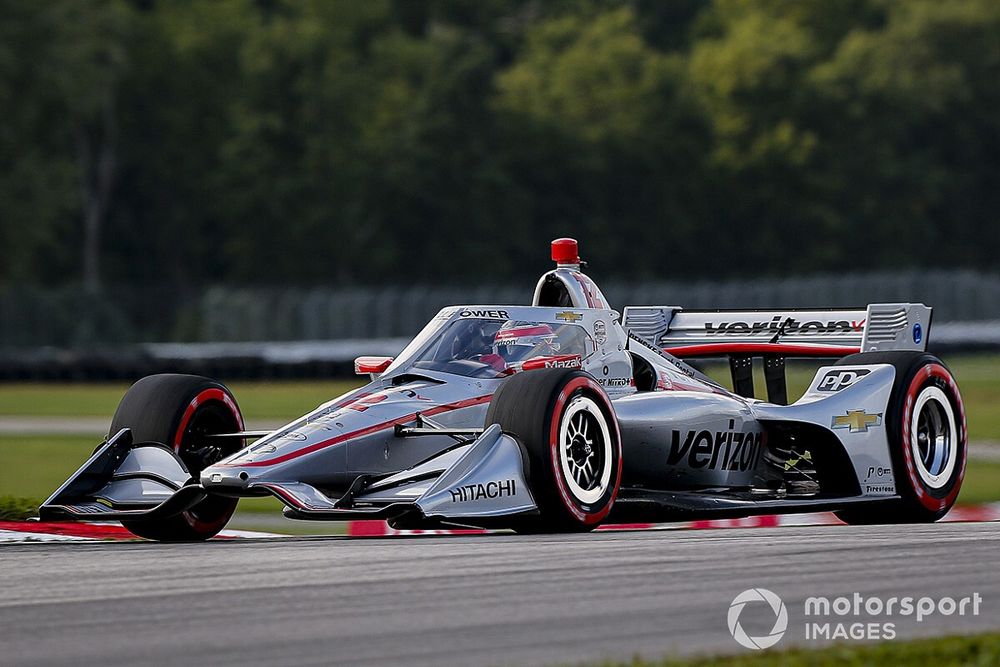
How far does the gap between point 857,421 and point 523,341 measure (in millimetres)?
2210

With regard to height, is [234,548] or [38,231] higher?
[38,231]

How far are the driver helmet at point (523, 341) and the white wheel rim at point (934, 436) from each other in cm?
244

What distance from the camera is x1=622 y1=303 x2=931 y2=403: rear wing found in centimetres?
1330

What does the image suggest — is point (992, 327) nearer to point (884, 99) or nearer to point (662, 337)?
point (884, 99)

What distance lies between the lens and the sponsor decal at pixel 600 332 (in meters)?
11.8

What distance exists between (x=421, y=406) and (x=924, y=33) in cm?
7448

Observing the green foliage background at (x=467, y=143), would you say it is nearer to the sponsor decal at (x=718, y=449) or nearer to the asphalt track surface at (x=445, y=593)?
the sponsor decal at (x=718, y=449)

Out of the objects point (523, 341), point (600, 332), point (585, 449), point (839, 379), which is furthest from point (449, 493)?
point (839, 379)

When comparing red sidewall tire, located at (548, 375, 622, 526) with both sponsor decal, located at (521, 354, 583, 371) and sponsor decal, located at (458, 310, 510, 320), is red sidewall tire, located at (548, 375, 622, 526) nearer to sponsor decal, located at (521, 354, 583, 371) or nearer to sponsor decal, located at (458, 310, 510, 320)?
sponsor decal, located at (521, 354, 583, 371)

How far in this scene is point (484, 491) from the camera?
985cm

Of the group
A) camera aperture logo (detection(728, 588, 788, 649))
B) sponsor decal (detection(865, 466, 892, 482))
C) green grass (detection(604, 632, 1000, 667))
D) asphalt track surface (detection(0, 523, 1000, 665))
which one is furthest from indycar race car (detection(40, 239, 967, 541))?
green grass (detection(604, 632, 1000, 667))

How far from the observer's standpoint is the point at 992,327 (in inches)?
2002

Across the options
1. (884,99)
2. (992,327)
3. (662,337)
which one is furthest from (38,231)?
(662,337)

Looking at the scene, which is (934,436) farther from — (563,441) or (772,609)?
(772,609)
